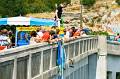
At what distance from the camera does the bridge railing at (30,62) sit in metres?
13.2

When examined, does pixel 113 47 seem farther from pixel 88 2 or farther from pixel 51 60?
pixel 88 2

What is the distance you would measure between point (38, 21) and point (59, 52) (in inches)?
269

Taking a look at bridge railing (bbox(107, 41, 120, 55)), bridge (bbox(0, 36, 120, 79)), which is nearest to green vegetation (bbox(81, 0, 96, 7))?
bridge railing (bbox(107, 41, 120, 55))

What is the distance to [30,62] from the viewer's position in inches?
607

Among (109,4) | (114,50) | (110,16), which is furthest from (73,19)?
(114,50)

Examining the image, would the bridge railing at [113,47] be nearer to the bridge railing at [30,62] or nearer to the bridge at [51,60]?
the bridge at [51,60]

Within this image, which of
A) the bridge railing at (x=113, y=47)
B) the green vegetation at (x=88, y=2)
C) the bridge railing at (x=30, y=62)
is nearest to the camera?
the bridge railing at (x=30, y=62)

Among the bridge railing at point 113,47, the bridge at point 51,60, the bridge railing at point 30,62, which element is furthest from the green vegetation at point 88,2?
the bridge railing at point 30,62

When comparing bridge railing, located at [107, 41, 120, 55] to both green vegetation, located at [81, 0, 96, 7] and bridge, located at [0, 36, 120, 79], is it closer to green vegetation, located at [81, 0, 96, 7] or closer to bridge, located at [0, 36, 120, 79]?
bridge, located at [0, 36, 120, 79]

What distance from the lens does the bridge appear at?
1361 centimetres

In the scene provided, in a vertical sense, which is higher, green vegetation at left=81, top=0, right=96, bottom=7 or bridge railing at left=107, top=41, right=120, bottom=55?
→ bridge railing at left=107, top=41, right=120, bottom=55

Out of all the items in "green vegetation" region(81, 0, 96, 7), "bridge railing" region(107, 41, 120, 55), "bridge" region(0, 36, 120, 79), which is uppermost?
"bridge" region(0, 36, 120, 79)

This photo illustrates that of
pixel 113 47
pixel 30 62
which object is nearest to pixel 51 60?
pixel 30 62

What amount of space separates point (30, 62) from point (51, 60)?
10.1 feet
